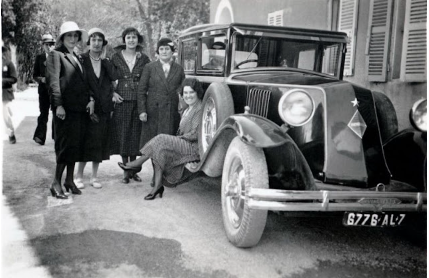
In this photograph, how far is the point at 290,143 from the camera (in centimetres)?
283

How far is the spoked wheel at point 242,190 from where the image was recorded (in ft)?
9.26

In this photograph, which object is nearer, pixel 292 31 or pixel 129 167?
pixel 292 31

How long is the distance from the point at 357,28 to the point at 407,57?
1.29 meters

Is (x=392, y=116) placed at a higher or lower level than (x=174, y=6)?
lower

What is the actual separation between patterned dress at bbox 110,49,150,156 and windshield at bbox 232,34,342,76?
1418 millimetres

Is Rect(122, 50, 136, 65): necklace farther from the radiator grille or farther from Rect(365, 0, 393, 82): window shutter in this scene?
Rect(365, 0, 393, 82): window shutter

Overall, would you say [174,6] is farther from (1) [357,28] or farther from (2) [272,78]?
(2) [272,78]

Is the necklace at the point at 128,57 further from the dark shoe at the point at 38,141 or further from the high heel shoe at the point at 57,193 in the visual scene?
the dark shoe at the point at 38,141

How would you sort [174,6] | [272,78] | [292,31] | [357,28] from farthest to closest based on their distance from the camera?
1. [174,6]
2. [357,28]
3. [292,31]
4. [272,78]

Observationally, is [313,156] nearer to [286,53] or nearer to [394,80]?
[286,53]

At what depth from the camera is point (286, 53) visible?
406cm

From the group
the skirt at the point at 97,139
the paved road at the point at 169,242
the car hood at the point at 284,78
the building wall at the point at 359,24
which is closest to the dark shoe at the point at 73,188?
the paved road at the point at 169,242

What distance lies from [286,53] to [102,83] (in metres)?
1.84

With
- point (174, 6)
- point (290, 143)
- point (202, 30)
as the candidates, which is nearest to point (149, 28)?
point (174, 6)
